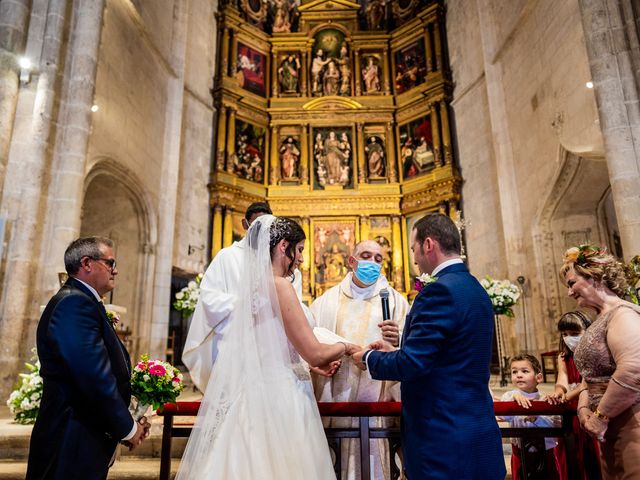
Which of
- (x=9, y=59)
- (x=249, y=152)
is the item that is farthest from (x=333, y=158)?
(x=9, y=59)

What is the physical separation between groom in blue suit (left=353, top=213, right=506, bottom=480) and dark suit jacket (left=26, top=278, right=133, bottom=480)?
126 centimetres

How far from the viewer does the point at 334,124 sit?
14.6 metres

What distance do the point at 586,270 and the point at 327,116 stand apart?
12789 mm

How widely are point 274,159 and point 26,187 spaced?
8588mm

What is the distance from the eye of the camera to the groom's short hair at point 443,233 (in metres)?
2.09

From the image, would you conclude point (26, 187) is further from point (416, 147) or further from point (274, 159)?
point (416, 147)

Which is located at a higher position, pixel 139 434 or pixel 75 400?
pixel 75 400

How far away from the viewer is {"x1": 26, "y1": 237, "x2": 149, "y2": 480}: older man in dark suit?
6.94 ft

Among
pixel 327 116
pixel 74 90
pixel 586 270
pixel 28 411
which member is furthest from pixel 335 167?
pixel 586 270

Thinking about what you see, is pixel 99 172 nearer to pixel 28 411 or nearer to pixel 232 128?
pixel 28 411

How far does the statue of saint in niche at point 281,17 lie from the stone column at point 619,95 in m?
11.1

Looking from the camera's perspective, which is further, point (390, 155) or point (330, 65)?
point (330, 65)

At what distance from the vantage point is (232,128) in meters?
13.5

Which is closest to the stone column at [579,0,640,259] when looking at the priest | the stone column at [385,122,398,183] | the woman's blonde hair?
the woman's blonde hair
